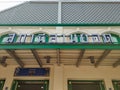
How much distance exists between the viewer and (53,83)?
7641 mm

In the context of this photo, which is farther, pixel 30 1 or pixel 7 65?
pixel 30 1

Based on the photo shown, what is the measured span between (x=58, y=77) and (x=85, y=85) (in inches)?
68.5

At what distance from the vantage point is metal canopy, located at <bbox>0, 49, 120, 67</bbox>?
668 cm

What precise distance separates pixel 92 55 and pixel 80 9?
Answer: 6914 mm

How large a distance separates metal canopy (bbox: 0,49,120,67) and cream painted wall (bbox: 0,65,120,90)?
0.27 m

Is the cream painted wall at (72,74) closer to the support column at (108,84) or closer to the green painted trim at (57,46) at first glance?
the support column at (108,84)

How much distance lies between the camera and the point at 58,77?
7746mm

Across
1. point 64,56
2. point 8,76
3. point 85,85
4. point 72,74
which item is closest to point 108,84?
point 85,85

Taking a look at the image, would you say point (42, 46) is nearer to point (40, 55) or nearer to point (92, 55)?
point (40, 55)

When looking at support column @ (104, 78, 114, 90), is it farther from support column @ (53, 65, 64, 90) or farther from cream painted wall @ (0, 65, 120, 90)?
support column @ (53, 65, 64, 90)

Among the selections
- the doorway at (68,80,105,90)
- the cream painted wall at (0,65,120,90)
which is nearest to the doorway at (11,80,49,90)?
the cream painted wall at (0,65,120,90)

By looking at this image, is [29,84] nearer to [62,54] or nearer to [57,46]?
[62,54]

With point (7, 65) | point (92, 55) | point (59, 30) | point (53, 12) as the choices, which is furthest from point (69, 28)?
point (7, 65)

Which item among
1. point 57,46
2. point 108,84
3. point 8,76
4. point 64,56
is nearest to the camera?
point 57,46
